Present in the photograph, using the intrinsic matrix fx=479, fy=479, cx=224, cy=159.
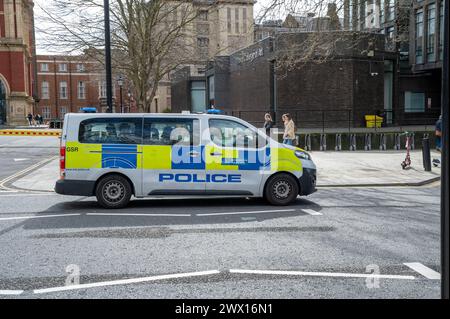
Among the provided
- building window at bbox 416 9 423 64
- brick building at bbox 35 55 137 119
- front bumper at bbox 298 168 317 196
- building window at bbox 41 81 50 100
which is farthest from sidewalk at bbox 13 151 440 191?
building window at bbox 41 81 50 100

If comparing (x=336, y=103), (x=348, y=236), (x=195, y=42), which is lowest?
(x=348, y=236)

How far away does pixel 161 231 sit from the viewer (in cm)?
748

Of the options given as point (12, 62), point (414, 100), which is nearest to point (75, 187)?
point (414, 100)

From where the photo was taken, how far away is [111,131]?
31.3 ft

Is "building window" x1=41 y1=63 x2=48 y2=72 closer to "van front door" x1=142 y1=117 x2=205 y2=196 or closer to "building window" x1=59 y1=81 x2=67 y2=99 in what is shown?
"building window" x1=59 y1=81 x2=67 y2=99

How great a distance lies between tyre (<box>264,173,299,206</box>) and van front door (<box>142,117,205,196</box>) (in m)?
1.37

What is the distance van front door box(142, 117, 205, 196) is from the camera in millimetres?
9531

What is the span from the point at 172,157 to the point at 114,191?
1.34 m

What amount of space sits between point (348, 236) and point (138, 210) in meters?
4.24

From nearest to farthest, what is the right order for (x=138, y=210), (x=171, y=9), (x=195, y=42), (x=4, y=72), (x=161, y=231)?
(x=161, y=231) → (x=138, y=210) → (x=171, y=9) → (x=195, y=42) → (x=4, y=72)

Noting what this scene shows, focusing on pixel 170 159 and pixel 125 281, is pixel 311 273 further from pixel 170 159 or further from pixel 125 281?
pixel 170 159

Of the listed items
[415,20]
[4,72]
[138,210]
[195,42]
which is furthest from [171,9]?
[4,72]
